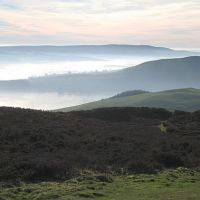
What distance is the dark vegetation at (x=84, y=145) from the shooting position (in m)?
24.8

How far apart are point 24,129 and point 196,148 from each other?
1348 centimetres

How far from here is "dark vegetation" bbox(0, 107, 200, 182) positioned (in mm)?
24750

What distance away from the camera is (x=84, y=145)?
1284 inches

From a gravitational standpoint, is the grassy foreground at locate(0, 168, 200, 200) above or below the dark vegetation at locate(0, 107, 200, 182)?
below

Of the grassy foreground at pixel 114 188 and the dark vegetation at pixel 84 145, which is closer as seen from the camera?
the grassy foreground at pixel 114 188

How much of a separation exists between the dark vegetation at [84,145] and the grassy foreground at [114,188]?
6.37ft

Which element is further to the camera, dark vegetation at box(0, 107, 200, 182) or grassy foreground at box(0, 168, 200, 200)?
dark vegetation at box(0, 107, 200, 182)

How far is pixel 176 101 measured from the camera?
7751 inches

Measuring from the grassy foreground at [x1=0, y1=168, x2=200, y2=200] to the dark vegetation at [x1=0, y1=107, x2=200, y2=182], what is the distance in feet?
6.37

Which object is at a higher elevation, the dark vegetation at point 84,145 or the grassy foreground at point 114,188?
the dark vegetation at point 84,145

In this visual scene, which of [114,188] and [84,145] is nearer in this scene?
[114,188]

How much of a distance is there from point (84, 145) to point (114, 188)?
39.1ft

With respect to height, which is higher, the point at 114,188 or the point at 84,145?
the point at 84,145

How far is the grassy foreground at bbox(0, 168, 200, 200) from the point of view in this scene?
1888 cm
